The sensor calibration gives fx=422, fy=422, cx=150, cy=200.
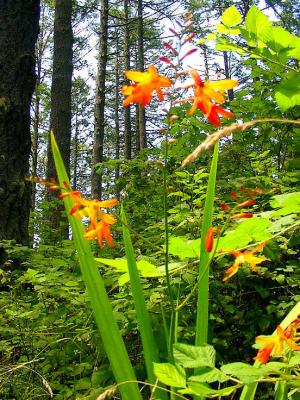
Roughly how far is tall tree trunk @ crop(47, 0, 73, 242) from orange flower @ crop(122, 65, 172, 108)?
5062 mm

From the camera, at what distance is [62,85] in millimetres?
6086

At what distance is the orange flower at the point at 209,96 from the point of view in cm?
78

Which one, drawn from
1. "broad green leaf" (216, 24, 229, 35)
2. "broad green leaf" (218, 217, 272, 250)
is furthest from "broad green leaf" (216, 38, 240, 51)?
"broad green leaf" (218, 217, 272, 250)

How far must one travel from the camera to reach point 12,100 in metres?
3.04

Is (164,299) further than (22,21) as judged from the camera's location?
No

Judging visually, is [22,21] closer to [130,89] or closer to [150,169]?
[150,169]

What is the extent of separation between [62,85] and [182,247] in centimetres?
552

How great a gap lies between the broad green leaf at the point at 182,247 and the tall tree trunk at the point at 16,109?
2.05 m

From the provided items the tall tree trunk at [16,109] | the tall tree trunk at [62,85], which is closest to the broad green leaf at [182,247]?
the tall tree trunk at [16,109]

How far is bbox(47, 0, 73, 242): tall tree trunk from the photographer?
5.89m

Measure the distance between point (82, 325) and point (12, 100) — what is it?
1.94 metres

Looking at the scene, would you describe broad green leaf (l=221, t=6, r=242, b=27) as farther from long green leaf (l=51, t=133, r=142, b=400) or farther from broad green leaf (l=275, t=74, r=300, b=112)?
long green leaf (l=51, t=133, r=142, b=400)

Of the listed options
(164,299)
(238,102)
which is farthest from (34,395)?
(238,102)

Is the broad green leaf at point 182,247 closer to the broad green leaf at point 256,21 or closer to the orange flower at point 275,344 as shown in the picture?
the orange flower at point 275,344
